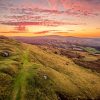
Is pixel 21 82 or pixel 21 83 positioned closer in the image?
pixel 21 83

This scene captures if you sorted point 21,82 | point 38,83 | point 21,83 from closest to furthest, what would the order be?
point 21,83
point 21,82
point 38,83

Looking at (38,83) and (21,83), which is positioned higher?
(21,83)

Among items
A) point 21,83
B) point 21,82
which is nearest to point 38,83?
point 21,82

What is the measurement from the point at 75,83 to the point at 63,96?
24.8 meters

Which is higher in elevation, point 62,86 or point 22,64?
point 22,64

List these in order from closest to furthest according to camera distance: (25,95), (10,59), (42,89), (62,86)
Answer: (25,95) < (42,89) < (62,86) < (10,59)

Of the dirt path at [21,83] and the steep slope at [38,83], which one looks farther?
the steep slope at [38,83]

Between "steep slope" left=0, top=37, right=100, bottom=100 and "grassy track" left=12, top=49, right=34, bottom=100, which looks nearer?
"grassy track" left=12, top=49, right=34, bottom=100

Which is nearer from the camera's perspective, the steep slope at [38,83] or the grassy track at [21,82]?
the grassy track at [21,82]

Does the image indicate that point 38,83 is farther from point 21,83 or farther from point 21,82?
point 21,83

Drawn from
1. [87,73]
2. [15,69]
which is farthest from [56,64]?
[15,69]

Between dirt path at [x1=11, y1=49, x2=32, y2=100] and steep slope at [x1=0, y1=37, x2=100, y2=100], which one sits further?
steep slope at [x1=0, y1=37, x2=100, y2=100]

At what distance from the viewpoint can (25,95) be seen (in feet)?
340

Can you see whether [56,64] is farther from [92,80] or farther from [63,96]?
[63,96]
